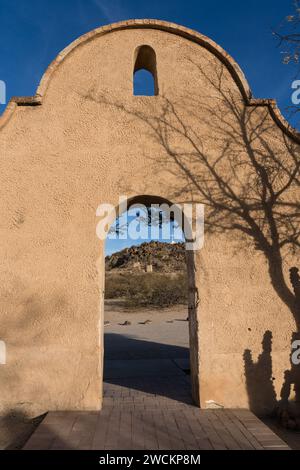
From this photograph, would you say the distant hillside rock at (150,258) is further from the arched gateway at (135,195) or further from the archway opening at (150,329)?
the arched gateway at (135,195)

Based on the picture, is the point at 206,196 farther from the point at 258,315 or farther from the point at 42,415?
the point at 42,415

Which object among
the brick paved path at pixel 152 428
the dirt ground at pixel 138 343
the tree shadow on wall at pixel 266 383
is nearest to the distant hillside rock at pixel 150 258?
the dirt ground at pixel 138 343

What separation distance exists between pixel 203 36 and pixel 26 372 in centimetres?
585

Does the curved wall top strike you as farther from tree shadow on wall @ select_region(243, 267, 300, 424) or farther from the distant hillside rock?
the distant hillside rock

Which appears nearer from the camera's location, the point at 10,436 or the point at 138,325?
the point at 10,436

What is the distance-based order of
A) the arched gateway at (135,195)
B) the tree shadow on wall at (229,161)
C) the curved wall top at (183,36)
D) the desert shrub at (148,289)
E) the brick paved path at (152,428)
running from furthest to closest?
A: the desert shrub at (148,289), the curved wall top at (183,36), the tree shadow on wall at (229,161), the arched gateway at (135,195), the brick paved path at (152,428)

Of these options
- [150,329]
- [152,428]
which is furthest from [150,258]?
[152,428]

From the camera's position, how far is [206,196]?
17.0ft

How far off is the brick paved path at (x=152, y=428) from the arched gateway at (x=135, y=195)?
0.30 m

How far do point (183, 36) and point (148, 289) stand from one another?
19099 millimetres

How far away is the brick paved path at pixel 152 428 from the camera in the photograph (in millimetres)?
3617

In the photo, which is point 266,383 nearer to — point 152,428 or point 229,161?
point 152,428
